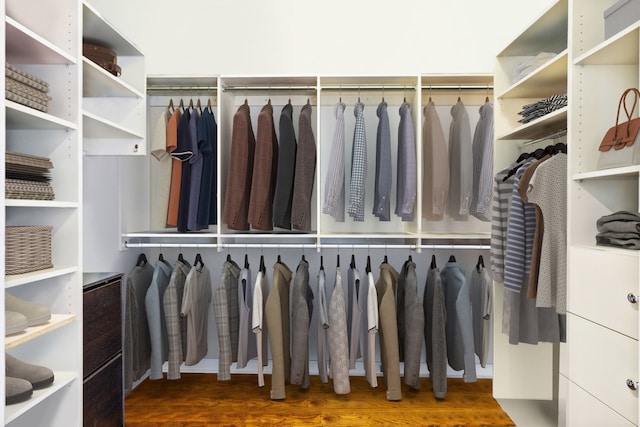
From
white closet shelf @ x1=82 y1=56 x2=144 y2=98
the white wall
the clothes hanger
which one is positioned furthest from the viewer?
the white wall

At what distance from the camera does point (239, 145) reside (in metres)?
3.00

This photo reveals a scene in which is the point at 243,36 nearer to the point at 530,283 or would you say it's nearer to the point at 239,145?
the point at 239,145

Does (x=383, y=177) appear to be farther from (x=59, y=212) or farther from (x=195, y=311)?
(x=59, y=212)

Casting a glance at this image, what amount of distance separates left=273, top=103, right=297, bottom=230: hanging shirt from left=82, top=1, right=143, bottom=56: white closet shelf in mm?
980

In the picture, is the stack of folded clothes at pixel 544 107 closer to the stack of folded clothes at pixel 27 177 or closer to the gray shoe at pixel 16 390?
the stack of folded clothes at pixel 27 177

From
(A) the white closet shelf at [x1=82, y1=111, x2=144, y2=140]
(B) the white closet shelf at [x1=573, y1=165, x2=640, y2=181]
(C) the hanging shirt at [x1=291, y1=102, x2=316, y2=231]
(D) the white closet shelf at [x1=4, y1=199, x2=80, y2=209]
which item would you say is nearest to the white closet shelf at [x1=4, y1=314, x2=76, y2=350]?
(D) the white closet shelf at [x1=4, y1=199, x2=80, y2=209]

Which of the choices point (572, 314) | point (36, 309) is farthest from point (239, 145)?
point (572, 314)

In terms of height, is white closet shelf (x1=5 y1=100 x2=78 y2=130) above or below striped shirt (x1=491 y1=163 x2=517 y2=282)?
above

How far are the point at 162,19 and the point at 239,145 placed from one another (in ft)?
4.46

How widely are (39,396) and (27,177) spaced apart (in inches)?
32.1

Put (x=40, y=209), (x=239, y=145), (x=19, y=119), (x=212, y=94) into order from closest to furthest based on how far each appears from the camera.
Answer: (x=19, y=119) → (x=40, y=209) → (x=239, y=145) → (x=212, y=94)

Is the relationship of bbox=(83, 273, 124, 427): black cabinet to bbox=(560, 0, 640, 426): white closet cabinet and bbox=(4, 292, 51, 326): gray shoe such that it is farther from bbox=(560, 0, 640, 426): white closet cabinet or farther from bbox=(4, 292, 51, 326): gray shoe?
bbox=(560, 0, 640, 426): white closet cabinet

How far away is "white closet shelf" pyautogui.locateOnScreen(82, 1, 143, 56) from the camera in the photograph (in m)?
2.16

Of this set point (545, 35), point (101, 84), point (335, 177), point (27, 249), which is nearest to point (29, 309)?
point (27, 249)
